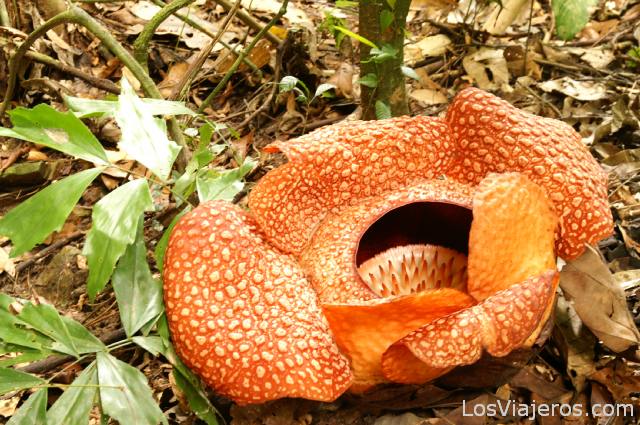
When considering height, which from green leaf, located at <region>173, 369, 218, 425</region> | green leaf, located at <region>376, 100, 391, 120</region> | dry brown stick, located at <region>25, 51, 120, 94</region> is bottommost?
green leaf, located at <region>173, 369, 218, 425</region>

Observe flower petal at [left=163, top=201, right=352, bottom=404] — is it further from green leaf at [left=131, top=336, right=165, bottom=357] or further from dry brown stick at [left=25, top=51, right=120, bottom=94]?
dry brown stick at [left=25, top=51, right=120, bottom=94]

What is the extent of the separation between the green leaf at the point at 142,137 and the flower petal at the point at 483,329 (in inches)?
31.8

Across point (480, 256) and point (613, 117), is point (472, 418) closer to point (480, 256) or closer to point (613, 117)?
point (480, 256)

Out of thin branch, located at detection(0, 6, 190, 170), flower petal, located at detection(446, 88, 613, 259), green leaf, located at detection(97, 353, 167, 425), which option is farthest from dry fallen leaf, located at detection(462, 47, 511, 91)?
green leaf, located at detection(97, 353, 167, 425)

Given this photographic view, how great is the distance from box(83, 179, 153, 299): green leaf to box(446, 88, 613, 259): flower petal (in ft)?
3.38

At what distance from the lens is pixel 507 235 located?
1.92 meters

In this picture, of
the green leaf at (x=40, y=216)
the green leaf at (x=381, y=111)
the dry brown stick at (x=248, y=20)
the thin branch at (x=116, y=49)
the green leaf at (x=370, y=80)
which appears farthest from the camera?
the dry brown stick at (x=248, y=20)

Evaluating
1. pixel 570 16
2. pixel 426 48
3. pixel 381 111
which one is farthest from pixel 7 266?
pixel 426 48

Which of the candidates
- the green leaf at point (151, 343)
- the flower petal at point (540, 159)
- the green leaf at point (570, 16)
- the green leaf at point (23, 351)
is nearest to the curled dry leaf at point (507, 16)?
the green leaf at point (570, 16)

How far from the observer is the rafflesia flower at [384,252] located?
180 centimetres

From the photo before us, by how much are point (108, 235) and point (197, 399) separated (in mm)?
529

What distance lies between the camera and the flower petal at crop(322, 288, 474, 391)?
5.73ft

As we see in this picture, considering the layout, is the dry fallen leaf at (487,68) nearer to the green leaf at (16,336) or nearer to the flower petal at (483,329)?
the flower petal at (483,329)

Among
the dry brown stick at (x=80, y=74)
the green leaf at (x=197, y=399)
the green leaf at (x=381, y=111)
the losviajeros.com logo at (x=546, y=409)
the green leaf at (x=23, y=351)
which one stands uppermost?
the dry brown stick at (x=80, y=74)
